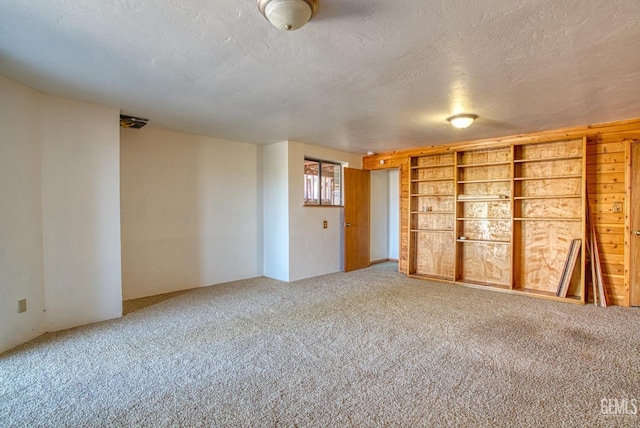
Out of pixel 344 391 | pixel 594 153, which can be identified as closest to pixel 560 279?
pixel 594 153

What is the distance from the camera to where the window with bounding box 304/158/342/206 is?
603cm

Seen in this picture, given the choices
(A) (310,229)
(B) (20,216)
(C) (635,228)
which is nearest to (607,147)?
(C) (635,228)

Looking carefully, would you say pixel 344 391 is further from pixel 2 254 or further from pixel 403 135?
pixel 403 135

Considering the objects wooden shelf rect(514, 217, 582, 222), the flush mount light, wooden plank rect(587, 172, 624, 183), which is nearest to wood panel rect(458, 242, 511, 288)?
wooden shelf rect(514, 217, 582, 222)

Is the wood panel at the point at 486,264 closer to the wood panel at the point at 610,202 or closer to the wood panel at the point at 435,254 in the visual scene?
the wood panel at the point at 435,254

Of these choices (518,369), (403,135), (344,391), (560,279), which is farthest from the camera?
(403,135)

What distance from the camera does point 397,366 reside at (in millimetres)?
2541

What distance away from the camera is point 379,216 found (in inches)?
297

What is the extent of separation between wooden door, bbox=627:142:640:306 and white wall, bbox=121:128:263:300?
17.6 feet

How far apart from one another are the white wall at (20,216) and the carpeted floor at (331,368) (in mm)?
236

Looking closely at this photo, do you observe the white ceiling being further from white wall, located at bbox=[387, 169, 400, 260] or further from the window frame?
white wall, located at bbox=[387, 169, 400, 260]

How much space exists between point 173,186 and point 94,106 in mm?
Answer: 1539

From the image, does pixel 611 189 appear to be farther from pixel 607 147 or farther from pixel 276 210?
pixel 276 210

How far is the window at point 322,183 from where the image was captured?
6.03m
